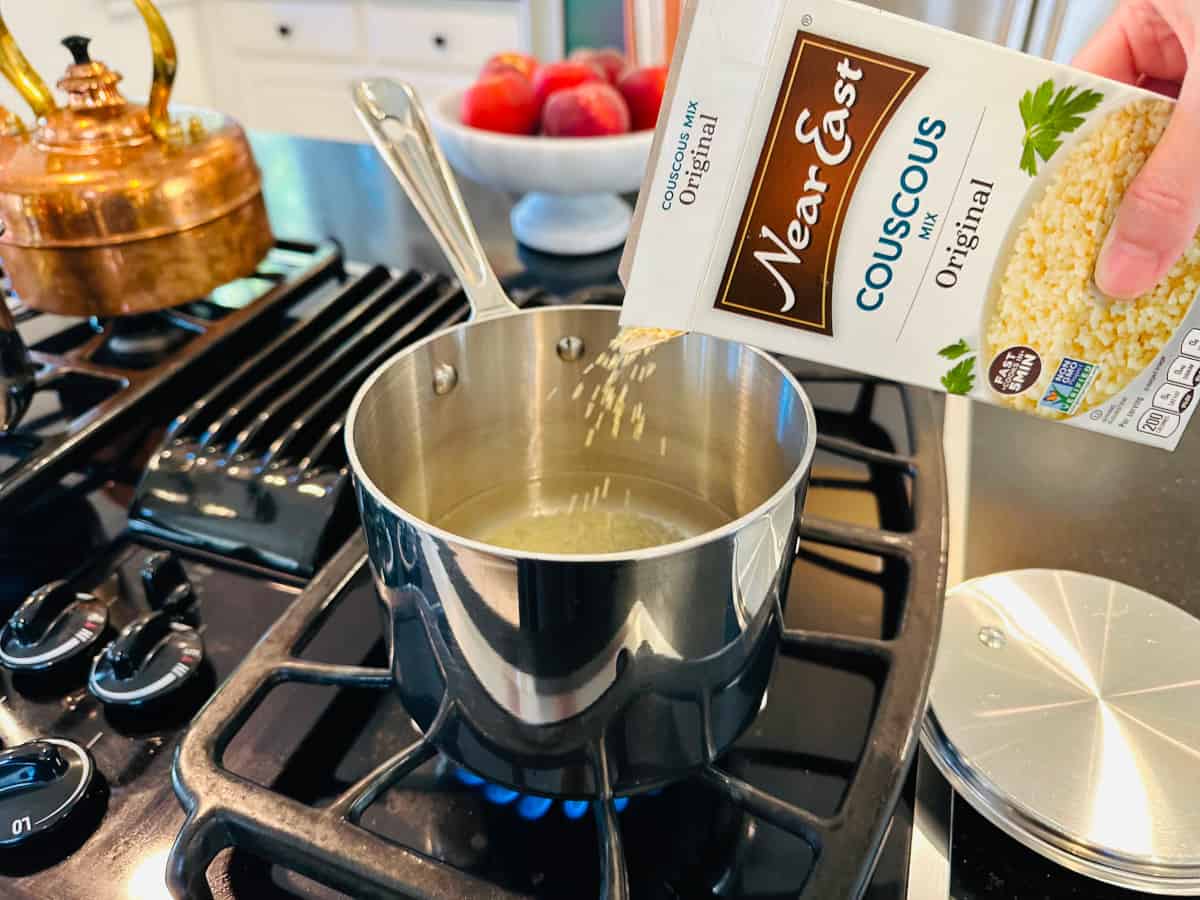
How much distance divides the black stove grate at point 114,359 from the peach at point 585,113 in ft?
0.70

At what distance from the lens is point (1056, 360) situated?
395mm

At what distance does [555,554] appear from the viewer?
1.05 feet

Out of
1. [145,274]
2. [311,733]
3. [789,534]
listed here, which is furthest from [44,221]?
[789,534]

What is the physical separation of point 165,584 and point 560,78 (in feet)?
1.84

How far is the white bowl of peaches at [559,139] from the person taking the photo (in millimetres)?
766

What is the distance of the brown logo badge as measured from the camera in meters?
0.34

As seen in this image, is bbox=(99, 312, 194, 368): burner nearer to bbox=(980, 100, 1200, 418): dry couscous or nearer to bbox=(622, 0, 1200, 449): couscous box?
bbox=(622, 0, 1200, 449): couscous box

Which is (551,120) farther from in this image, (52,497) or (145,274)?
(52,497)

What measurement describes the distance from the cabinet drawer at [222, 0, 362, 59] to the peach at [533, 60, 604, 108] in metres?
A: 1.58

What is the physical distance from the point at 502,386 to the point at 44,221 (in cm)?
37

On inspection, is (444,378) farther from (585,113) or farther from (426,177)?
(585,113)

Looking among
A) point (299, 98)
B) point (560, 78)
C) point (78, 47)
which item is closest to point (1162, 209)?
point (560, 78)

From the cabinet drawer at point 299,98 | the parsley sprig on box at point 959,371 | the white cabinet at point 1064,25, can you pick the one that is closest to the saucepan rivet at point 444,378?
the parsley sprig on box at point 959,371

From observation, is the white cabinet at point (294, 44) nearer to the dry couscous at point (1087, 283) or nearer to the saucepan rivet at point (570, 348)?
the saucepan rivet at point (570, 348)
